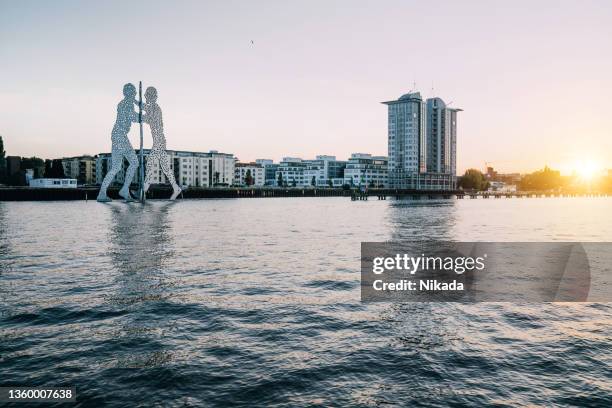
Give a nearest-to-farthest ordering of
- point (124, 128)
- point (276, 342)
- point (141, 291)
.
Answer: point (276, 342) → point (141, 291) → point (124, 128)

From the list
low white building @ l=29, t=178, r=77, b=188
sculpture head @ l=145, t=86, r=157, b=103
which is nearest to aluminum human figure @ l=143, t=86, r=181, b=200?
sculpture head @ l=145, t=86, r=157, b=103

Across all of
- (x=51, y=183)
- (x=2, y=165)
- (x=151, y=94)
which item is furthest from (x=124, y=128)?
(x=2, y=165)

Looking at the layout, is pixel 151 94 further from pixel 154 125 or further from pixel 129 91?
pixel 154 125

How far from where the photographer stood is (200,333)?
53.6 feet

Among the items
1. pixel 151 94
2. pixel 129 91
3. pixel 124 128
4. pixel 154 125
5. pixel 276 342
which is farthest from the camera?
pixel 154 125

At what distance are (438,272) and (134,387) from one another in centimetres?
2094

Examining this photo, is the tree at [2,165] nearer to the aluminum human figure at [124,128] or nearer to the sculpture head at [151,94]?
the aluminum human figure at [124,128]

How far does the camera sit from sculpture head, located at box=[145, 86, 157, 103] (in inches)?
4491

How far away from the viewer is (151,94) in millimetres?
114625

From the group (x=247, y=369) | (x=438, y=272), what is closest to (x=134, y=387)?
(x=247, y=369)

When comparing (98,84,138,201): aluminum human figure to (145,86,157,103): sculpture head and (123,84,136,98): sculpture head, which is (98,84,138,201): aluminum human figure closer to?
(123,84,136,98): sculpture head

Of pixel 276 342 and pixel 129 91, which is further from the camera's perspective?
pixel 129 91

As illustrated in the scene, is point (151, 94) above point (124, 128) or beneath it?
above

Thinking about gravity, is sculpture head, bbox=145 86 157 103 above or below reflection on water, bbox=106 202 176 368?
above
